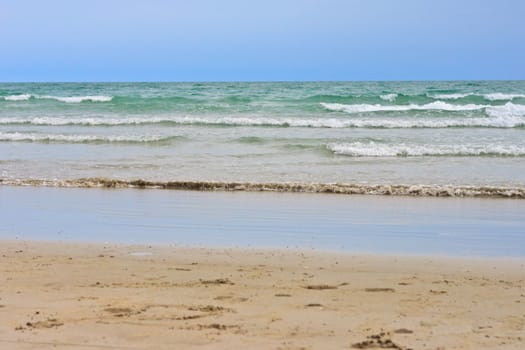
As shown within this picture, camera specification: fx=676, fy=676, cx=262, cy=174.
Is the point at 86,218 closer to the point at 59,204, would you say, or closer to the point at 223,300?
the point at 59,204

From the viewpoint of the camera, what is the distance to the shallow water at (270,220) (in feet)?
24.9

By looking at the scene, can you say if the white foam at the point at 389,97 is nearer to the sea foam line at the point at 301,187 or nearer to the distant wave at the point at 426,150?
the distant wave at the point at 426,150

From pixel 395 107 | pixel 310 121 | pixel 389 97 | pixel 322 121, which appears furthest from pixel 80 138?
pixel 389 97

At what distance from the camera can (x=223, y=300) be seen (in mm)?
5082

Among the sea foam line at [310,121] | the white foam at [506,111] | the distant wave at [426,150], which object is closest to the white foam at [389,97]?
the white foam at [506,111]

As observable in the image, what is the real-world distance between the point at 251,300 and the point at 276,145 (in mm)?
13282

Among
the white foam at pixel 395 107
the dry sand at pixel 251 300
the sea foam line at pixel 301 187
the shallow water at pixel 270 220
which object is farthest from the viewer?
the white foam at pixel 395 107

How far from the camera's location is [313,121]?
24969 millimetres

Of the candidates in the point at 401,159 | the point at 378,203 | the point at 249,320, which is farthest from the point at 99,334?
the point at 401,159

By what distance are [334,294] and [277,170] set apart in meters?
8.76

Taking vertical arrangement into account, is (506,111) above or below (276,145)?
above

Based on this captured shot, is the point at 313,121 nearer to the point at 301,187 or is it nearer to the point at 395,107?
the point at 395,107

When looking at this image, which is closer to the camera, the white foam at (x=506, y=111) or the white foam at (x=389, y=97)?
the white foam at (x=506, y=111)

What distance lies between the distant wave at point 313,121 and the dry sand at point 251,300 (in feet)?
57.5
